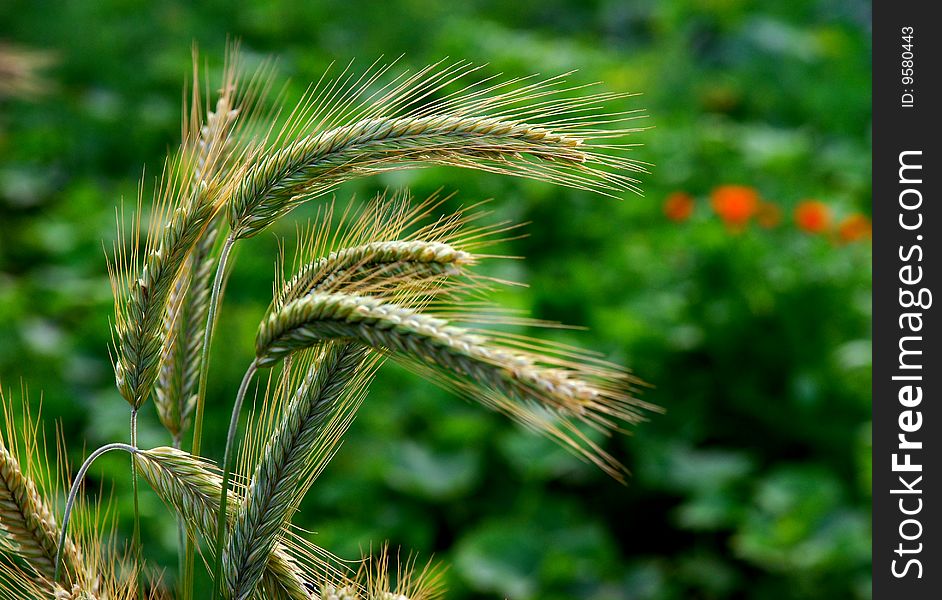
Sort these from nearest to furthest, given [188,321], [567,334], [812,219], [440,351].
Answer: [440,351] → [188,321] → [567,334] → [812,219]

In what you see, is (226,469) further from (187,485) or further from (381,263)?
(381,263)

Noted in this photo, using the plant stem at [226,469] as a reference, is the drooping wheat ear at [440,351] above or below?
above

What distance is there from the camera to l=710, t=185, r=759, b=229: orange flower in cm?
380

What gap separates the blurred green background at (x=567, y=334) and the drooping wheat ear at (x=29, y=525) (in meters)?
1.55

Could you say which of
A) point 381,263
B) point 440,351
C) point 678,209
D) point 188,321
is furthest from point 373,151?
point 678,209

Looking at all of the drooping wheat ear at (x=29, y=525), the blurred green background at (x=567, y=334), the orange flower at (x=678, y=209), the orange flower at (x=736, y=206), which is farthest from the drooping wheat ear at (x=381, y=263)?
the orange flower at (x=678, y=209)

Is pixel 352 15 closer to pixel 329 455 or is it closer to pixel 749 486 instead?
pixel 749 486

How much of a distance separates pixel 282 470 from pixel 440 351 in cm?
20

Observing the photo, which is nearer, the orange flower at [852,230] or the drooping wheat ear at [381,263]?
the drooping wheat ear at [381,263]

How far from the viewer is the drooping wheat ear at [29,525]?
2.91 feet

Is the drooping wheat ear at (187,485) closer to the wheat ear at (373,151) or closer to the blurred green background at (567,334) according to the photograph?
the wheat ear at (373,151)

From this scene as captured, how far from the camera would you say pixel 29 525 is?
2.98 ft

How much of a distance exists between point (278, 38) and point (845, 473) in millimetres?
4090

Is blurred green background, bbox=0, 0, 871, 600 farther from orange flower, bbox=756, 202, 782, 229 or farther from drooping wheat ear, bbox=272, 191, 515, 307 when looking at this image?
drooping wheat ear, bbox=272, 191, 515, 307
